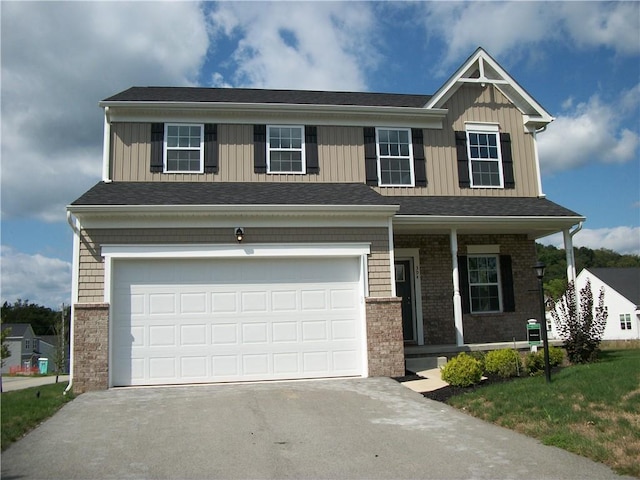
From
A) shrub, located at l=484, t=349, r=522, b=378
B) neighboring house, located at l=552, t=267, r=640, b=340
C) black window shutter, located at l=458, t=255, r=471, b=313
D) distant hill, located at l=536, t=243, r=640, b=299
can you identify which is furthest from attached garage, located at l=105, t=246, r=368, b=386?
distant hill, located at l=536, t=243, r=640, b=299

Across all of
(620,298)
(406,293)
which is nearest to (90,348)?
(406,293)

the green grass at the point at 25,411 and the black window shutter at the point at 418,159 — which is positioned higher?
the black window shutter at the point at 418,159

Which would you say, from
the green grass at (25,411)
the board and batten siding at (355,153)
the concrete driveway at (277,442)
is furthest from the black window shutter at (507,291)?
the green grass at (25,411)

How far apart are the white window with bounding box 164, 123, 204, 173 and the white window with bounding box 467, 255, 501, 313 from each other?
755cm

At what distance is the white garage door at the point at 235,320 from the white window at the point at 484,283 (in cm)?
471

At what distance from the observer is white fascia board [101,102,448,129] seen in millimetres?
13930

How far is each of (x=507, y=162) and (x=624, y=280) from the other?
37.4m

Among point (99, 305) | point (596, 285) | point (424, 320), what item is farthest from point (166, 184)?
point (596, 285)

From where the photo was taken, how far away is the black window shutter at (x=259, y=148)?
1418 centimetres

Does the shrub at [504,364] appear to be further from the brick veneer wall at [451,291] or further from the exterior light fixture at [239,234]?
the exterior light fixture at [239,234]

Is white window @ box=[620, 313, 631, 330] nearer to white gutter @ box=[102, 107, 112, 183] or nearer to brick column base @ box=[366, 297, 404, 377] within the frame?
brick column base @ box=[366, 297, 404, 377]

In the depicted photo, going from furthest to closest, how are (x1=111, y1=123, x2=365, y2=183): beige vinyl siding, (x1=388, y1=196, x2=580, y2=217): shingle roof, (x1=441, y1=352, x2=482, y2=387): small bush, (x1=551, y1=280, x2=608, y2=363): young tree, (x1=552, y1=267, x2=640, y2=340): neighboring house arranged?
(x1=552, y1=267, x2=640, y2=340): neighboring house
(x1=111, y1=123, x2=365, y2=183): beige vinyl siding
(x1=388, y1=196, x2=580, y2=217): shingle roof
(x1=551, y1=280, x2=608, y2=363): young tree
(x1=441, y1=352, x2=482, y2=387): small bush

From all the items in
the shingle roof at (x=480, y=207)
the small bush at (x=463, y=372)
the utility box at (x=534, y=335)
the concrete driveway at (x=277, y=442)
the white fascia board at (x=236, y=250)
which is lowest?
the concrete driveway at (x=277, y=442)

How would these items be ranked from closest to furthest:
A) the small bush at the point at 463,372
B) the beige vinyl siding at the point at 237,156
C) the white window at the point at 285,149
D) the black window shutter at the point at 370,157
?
1. the small bush at the point at 463,372
2. the beige vinyl siding at the point at 237,156
3. the white window at the point at 285,149
4. the black window shutter at the point at 370,157
